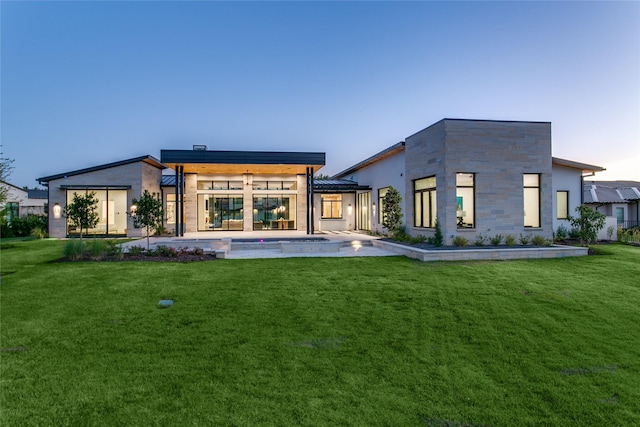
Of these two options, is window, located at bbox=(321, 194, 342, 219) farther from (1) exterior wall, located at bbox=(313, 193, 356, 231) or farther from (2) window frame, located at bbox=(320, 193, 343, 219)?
(1) exterior wall, located at bbox=(313, 193, 356, 231)

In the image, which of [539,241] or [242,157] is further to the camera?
[242,157]

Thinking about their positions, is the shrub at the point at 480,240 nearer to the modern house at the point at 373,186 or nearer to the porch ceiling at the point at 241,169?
the modern house at the point at 373,186

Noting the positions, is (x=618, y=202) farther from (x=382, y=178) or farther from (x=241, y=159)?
(x=241, y=159)

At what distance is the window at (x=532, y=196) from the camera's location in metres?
14.3

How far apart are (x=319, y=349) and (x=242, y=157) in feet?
49.8

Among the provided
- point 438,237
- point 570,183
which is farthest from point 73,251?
point 570,183

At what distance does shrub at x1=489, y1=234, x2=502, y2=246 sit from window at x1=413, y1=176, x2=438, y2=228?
2317mm

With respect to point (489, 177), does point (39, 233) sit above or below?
below

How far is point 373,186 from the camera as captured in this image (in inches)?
870

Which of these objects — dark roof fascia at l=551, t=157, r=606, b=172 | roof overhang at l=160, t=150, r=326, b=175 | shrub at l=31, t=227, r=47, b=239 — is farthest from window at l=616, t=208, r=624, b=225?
shrub at l=31, t=227, r=47, b=239

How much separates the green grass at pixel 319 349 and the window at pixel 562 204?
430 inches

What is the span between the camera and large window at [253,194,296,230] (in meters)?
23.0

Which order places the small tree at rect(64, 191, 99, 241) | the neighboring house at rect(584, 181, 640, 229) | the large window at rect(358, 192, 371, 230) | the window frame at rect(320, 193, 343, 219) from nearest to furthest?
the small tree at rect(64, 191, 99, 241)
the large window at rect(358, 192, 371, 230)
the neighboring house at rect(584, 181, 640, 229)
the window frame at rect(320, 193, 343, 219)

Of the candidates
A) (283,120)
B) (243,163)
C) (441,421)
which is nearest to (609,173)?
(283,120)
